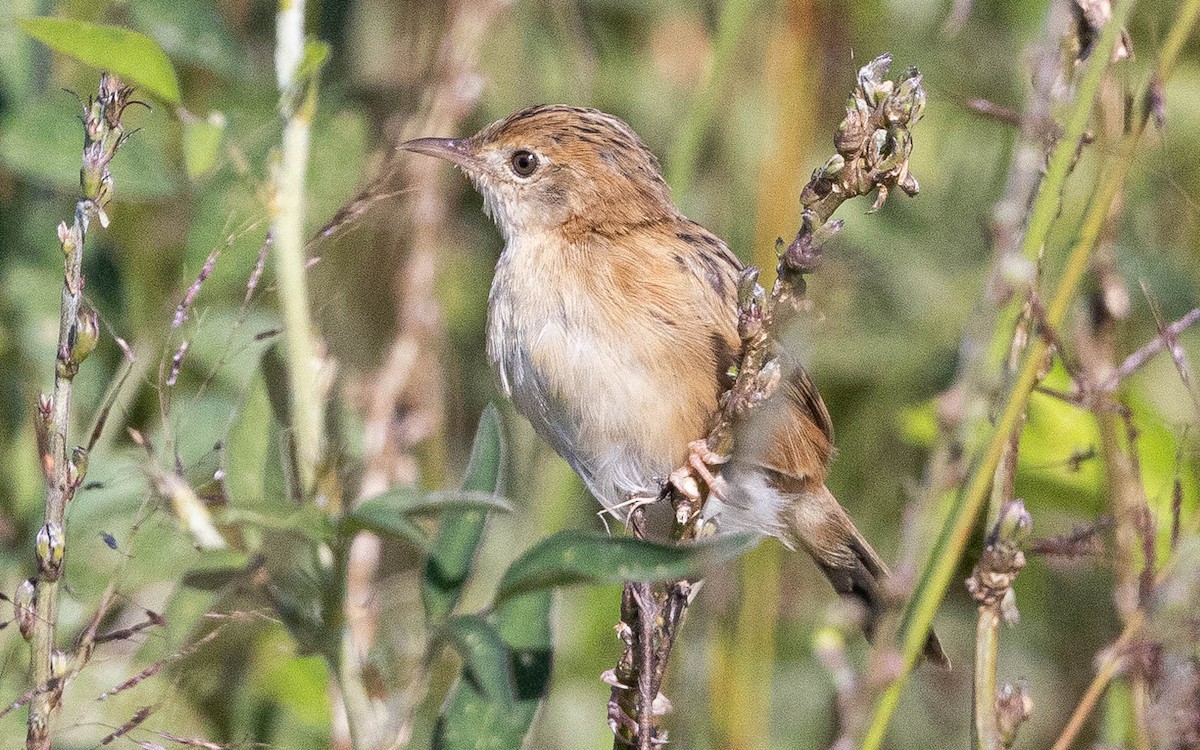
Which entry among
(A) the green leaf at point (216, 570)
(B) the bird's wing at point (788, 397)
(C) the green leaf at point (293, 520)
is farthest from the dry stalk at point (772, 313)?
(B) the bird's wing at point (788, 397)

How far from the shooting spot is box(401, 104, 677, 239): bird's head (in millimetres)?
3420

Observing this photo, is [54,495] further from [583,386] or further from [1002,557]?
[583,386]

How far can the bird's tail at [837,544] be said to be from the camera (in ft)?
11.4

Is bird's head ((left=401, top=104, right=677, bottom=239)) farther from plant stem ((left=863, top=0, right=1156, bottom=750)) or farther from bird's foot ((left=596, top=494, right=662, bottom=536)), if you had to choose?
plant stem ((left=863, top=0, right=1156, bottom=750))

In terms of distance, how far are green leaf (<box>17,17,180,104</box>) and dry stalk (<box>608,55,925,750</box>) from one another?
98 cm

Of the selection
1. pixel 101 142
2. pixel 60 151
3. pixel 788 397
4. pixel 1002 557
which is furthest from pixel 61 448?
pixel 60 151

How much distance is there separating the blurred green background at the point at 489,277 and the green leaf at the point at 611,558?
66 cm

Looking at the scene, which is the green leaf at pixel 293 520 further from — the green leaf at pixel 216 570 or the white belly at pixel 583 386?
the white belly at pixel 583 386

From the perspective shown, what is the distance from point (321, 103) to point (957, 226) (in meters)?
2.38

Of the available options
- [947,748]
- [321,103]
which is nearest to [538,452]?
[321,103]

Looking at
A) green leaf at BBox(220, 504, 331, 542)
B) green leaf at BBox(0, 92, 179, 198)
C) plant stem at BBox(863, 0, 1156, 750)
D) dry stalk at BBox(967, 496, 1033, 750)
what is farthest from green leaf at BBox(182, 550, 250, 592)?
green leaf at BBox(0, 92, 179, 198)

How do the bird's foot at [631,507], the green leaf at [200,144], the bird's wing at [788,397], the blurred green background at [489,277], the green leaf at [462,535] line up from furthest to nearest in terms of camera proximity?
1. the bird's wing at [788,397]
2. the blurred green background at [489,277]
3. the bird's foot at [631,507]
4. the green leaf at [200,144]
5. the green leaf at [462,535]

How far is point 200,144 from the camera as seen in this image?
229 cm

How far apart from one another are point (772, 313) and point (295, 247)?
0.96 meters
